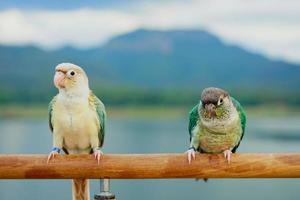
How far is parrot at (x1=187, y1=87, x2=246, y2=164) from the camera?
118 inches

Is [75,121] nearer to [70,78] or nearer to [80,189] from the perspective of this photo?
[70,78]

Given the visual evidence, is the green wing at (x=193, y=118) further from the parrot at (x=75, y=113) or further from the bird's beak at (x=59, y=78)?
the bird's beak at (x=59, y=78)

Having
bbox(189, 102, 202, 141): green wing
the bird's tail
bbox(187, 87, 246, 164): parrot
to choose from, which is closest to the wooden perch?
the bird's tail

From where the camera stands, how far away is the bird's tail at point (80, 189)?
2.86m

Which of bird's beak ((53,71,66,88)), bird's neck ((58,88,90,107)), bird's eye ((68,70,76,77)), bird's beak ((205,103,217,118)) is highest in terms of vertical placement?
bird's eye ((68,70,76,77))

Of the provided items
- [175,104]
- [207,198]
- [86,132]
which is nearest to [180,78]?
[175,104]

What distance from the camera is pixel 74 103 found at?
3168mm

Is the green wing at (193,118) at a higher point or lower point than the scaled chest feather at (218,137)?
higher

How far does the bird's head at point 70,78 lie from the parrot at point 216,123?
556 millimetres

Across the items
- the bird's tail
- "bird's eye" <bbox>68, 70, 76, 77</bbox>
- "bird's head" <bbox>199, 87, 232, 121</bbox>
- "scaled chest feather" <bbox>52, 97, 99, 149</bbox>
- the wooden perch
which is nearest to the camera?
the wooden perch

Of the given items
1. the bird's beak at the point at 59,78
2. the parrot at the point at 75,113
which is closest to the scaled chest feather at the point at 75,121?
the parrot at the point at 75,113

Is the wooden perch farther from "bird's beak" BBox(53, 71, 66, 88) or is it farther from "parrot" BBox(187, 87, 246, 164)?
"bird's beak" BBox(53, 71, 66, 88)

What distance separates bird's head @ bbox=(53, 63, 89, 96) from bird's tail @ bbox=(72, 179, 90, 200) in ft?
1.59

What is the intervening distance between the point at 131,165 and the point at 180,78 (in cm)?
12227
